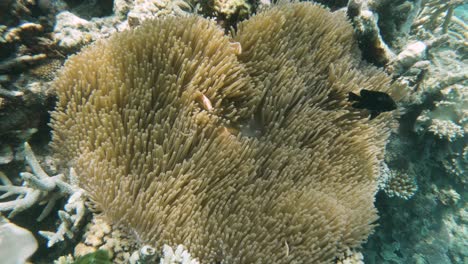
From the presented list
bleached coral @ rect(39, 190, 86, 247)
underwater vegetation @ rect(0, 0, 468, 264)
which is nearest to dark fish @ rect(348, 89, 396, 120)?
underwater vegetation @ rect(0, 0, 468, 264)

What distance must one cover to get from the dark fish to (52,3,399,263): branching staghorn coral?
0.20m

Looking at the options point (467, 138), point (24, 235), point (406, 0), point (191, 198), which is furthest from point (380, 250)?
point (24, 235)

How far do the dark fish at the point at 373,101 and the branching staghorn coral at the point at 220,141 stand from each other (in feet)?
0.66

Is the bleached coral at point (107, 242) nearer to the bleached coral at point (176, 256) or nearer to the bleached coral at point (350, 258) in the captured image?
the bleached coral at point (176, 256)

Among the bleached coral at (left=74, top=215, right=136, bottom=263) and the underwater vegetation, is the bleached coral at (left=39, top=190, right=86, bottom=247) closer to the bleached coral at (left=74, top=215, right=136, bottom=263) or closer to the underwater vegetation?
the underwater vegetation

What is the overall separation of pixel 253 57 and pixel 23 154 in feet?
8.11

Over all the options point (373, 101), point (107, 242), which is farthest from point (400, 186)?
point (107, 242)

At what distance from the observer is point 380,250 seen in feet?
20.4

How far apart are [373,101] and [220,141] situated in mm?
1952

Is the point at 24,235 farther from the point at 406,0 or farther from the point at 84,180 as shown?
the point at 406,0

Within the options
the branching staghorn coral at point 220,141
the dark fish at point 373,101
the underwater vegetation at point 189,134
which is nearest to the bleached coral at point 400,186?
the underwater vegetation at point 189,134

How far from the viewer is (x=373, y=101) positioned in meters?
3.78

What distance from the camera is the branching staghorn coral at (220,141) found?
9.07 feet

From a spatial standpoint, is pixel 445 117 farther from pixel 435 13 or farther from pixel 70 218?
pixel 70 218
